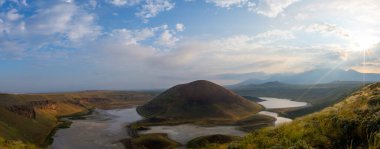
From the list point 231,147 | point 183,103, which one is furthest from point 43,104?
point 231,147

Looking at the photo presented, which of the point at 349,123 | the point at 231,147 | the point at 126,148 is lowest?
the point at 126,148

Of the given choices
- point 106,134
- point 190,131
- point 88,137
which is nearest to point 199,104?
point 190,131

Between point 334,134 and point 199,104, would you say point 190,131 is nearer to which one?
point 199,104

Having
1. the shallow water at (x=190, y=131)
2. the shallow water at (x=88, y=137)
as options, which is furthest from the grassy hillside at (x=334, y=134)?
the shallow water at (x=190, y=131)

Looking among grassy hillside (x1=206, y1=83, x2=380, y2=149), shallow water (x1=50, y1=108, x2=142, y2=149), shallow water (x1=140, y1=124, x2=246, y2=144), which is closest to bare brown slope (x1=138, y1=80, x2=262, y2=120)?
shallow water (x1=140, y1=124, x2=246, y2=144)

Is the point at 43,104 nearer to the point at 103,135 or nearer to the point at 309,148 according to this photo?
the point at 103,135

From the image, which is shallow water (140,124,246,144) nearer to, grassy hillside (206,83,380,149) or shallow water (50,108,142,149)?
shallow water (50,108,142,149)

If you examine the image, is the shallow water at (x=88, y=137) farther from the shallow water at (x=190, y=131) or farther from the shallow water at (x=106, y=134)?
the shallow water at (x=190, y=131)
